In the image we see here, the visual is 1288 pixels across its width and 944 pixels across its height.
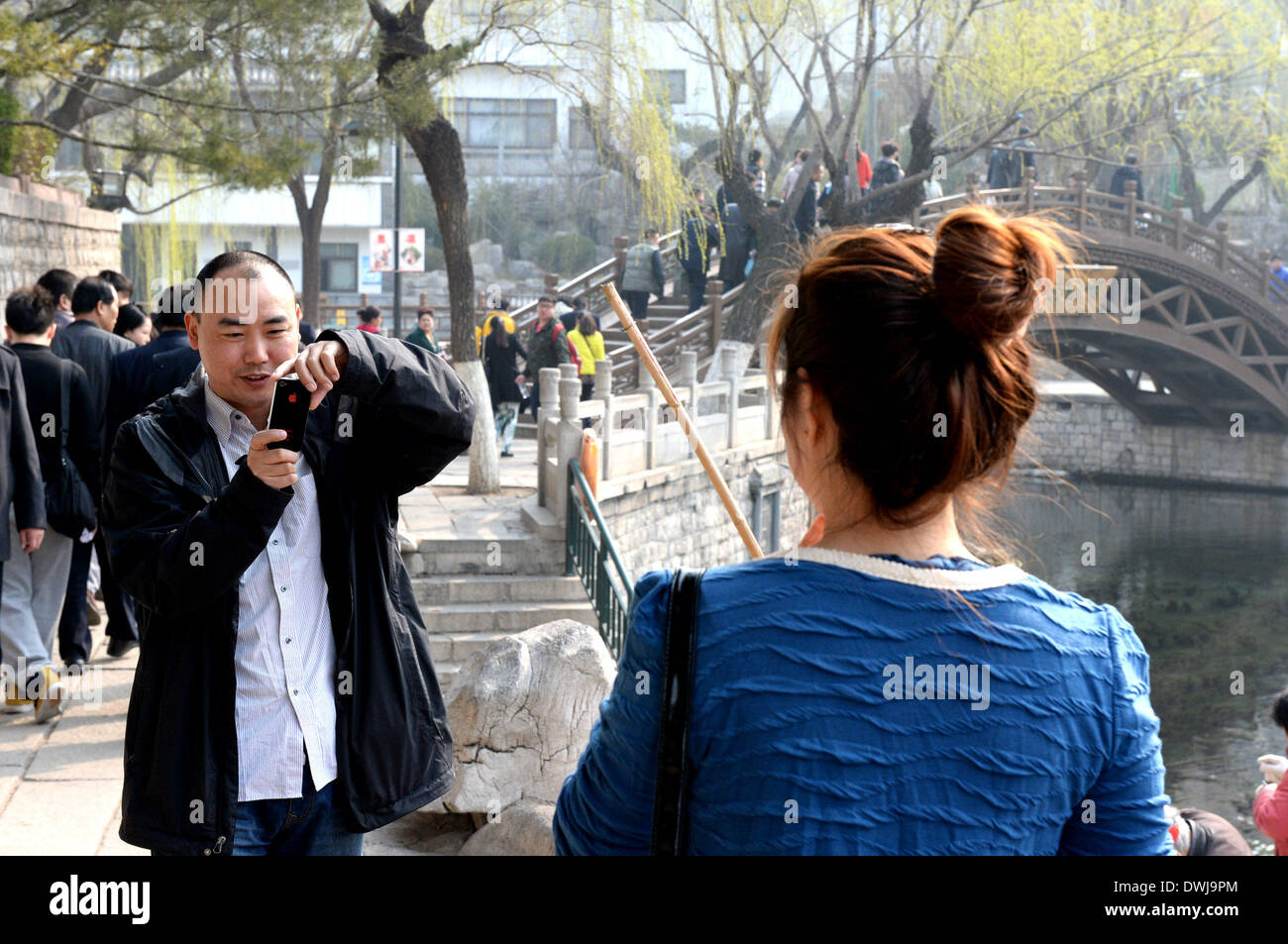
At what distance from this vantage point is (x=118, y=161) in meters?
19.6

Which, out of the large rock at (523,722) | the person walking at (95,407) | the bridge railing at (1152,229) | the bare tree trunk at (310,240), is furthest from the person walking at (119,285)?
the bridge railing at (1152,229)

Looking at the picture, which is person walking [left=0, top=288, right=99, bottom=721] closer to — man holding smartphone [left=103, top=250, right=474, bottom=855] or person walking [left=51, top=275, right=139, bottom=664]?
person walking [left=51, top=275, right=139, bottom=664]

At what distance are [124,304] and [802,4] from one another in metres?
13.6

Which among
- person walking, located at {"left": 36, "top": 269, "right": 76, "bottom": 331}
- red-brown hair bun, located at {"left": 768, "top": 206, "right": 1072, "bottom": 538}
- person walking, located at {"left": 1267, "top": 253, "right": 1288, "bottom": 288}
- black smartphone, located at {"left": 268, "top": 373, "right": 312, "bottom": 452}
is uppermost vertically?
person walking, located at {"left": 1267, "top": 253, "right": 1288, "bottom": 288}

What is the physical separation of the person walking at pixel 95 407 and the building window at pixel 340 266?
99.3 ft

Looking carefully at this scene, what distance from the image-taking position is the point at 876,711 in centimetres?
117

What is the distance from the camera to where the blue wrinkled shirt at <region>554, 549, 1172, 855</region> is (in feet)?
3.84

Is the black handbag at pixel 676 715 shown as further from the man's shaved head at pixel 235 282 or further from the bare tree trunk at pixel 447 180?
the bare tree trunk at pixel 447 180

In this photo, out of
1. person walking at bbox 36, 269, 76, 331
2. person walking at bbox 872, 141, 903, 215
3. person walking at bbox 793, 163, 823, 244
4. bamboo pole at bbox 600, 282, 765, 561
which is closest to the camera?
bamboo pole at bbox 600, 282, 765, 561

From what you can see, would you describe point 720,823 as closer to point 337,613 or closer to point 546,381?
point 337,613

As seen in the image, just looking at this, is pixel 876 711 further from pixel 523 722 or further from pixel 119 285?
pixel 119 285

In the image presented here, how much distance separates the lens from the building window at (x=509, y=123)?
36344 mm

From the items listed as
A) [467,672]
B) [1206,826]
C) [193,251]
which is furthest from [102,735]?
[193,251]

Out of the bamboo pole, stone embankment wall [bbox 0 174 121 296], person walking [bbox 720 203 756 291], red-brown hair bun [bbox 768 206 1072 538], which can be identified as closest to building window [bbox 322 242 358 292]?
person walking [bbox 720 203 756 291]
